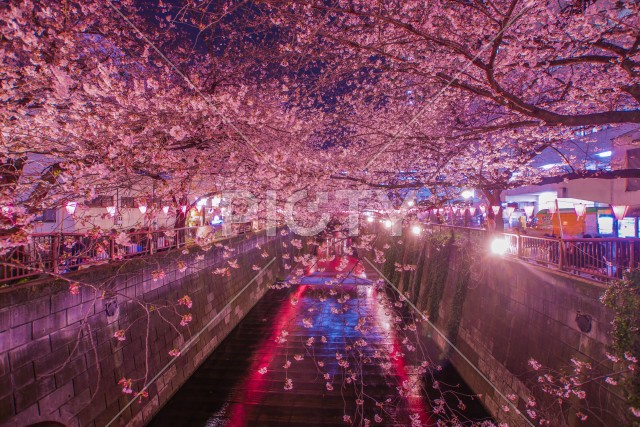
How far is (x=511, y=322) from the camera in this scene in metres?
10.4

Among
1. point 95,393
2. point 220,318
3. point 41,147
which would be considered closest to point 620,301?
point 95,393

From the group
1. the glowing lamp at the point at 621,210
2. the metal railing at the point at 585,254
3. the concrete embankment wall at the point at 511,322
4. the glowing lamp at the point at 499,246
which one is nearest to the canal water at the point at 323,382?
the concrete embankment wall at the point at 511,322

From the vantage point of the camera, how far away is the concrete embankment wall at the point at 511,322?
7.04m

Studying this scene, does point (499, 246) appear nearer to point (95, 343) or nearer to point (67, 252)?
point (95, 343)

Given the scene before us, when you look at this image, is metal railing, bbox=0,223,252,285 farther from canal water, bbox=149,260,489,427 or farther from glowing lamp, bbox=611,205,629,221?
glowing lamp, bbox=611,205,629,221

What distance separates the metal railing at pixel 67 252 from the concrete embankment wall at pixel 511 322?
972 centimetres

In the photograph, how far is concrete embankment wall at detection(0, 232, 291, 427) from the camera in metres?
6.23

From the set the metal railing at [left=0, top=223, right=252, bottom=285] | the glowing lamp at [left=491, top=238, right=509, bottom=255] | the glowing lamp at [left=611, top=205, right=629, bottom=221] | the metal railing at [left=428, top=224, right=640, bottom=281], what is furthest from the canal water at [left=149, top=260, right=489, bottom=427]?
the glowing lamp at [left=611, top=205, right=629, bottom=221]

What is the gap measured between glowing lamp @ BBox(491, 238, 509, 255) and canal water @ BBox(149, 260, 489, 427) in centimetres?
384

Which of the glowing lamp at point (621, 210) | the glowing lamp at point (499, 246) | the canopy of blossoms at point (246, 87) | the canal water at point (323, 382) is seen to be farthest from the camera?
the glowing lamp at point (621, 210)

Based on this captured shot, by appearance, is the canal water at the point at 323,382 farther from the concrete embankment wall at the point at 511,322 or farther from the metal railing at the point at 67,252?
the metal railing at the point at 67,252

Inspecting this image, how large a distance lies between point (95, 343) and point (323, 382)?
7433mm

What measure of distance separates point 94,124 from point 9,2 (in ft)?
9.84

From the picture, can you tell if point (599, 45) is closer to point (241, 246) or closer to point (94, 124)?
point (94, 124)
